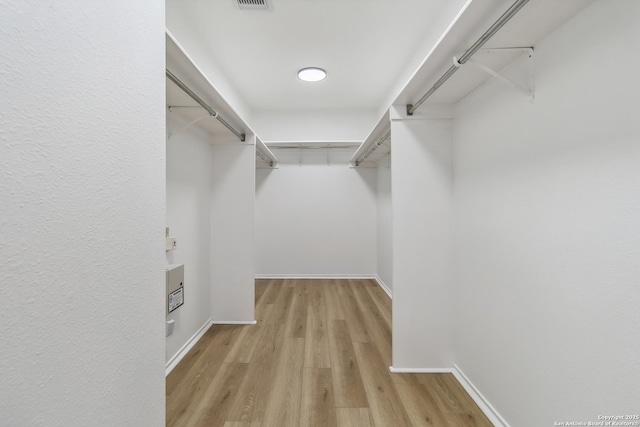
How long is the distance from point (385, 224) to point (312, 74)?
233 centimetres

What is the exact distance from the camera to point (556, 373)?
1178mm

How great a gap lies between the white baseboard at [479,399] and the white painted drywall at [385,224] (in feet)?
5.96

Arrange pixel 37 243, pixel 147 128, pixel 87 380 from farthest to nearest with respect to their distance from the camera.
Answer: pixel 147 128 < pixel 87 380 < pixel 37 243

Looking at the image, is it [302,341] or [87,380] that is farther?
[302,341]

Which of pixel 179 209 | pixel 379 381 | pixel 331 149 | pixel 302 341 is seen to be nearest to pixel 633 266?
pixel 379 381

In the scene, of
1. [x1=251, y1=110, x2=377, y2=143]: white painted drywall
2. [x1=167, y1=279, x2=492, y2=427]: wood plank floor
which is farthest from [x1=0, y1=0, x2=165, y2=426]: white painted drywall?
[x1=251, y1=110, x2=377, y2=143]: white painted drywall

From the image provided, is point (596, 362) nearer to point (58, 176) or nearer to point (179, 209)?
point (58, 176)

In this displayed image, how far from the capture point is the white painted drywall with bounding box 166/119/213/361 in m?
2.13

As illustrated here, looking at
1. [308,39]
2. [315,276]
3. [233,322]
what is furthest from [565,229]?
[315,276]

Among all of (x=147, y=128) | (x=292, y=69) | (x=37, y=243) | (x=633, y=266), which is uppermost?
(x=292, y=69)

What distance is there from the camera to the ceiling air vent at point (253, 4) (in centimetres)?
191

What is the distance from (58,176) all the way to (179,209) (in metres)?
1.85

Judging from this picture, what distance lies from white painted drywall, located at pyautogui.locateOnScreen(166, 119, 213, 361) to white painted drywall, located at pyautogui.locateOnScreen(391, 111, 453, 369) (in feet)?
5.92

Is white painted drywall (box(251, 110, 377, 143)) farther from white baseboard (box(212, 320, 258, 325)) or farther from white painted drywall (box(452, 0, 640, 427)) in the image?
white baseboard (box(212, 320, 258, 325))
